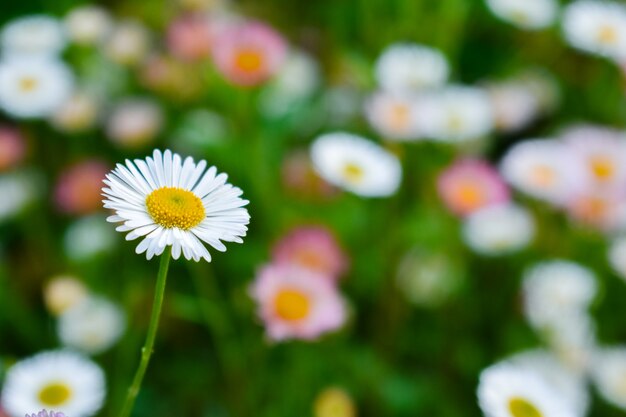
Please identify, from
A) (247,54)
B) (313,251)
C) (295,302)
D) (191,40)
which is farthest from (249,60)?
(295,302)

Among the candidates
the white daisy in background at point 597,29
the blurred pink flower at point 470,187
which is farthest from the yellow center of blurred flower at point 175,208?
the white daisy in background at point 597,29

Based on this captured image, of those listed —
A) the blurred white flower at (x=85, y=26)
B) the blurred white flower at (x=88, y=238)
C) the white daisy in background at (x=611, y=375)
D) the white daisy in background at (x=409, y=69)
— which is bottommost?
the white daisy in background at (x=611, y=375)

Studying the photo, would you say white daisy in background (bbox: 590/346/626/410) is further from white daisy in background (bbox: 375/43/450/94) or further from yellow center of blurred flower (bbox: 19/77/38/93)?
yellow center of blurred flower (bbox: 19/77/38/93)

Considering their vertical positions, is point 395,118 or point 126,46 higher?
point 126,46

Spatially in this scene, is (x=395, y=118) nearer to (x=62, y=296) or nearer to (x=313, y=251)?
(x=313, y=251)

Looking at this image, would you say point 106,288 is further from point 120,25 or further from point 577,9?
point 577,9

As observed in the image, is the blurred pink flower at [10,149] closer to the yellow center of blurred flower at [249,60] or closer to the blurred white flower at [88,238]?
the blurred white flower at [88,238]
